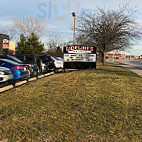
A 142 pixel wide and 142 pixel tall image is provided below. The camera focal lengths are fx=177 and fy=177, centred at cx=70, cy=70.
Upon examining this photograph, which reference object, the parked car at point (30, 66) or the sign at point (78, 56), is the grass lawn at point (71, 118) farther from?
the sign at point (78, 56)

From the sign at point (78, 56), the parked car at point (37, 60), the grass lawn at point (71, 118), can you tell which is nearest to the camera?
the grass lawn at point (71, 118)

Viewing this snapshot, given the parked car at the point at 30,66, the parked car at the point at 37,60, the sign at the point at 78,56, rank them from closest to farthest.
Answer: the parked car at the point at 30,66, the parked car at the point at 37,60, the sign at the point at 78,56

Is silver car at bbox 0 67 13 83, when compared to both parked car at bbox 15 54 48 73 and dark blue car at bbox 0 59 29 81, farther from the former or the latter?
parked car at bbox 15 54 48 73

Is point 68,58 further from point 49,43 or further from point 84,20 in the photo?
point 49,43

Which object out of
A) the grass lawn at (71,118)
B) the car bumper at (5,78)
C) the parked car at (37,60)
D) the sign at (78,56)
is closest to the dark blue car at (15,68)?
the car bumper at (5,78)

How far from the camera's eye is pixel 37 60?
12.8 metres

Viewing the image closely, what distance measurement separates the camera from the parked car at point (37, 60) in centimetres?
1231

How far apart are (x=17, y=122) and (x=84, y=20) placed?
91.5ft

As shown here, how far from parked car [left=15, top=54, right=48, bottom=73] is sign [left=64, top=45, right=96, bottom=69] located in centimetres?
391

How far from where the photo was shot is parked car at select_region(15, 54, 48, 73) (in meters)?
12.3

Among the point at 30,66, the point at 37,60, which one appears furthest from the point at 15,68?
the point at 37,60

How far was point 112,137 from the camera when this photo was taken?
3.50 m

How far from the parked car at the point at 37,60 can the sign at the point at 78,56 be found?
3.91 m

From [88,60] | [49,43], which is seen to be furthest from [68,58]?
[49,43]
